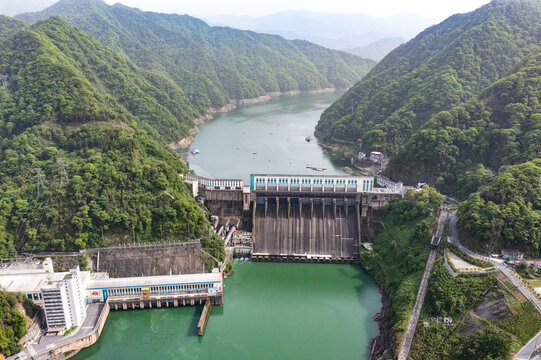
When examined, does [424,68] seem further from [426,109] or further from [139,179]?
[139,179]

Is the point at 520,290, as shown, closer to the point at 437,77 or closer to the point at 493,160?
the point at 493,160

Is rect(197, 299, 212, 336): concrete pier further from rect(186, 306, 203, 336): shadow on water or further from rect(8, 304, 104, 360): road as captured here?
rect(8, 304, 104, 360): road

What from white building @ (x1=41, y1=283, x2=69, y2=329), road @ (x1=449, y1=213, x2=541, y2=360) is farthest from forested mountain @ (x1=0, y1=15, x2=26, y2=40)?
road @ (x1=449, y1=213, x2=541, y2=360)

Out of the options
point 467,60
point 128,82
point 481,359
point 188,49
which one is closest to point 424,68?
point 467,60

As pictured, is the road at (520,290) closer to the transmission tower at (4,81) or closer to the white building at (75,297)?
the white building at (75,297)

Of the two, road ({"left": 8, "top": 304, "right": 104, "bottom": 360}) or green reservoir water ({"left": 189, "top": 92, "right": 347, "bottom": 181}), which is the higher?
green reservoir water ({"left": 189, "top": 92, "right": 347, "bottom": 181})

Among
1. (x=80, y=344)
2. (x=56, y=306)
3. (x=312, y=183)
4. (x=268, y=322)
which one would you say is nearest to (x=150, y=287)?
(x=80, y=344)
